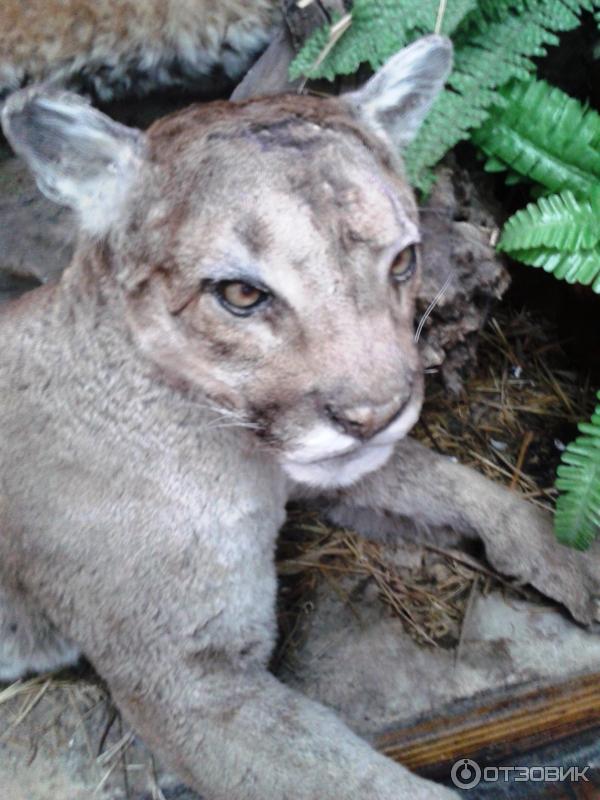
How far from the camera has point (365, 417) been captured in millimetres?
2135

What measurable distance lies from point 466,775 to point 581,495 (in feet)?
3.51

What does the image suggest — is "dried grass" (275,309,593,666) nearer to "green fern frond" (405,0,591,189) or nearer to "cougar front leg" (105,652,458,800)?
"cougar front leg" (105,652,458,800)

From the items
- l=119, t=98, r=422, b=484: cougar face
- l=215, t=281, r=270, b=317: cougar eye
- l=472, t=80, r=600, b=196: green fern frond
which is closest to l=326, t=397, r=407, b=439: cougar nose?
l=119, t=98, r=422, b=484: cougar face

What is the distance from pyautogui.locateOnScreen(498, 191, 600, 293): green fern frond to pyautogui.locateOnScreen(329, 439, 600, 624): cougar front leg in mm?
901

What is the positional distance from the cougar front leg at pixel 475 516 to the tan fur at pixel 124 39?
6.73 feet

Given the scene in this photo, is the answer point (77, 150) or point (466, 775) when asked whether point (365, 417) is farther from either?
point (466, 775)

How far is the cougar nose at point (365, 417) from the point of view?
2.13 metres

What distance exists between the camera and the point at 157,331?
2486 mm

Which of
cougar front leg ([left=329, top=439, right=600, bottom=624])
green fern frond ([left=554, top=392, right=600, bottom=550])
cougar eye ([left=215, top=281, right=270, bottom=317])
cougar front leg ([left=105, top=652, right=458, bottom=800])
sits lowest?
cougar front leg ([left=105, top=652, right=458, bottom=800])

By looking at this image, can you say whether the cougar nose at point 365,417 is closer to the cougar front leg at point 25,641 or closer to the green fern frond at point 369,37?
the cougar front leg at point 25,641

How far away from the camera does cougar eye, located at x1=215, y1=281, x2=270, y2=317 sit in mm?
2242

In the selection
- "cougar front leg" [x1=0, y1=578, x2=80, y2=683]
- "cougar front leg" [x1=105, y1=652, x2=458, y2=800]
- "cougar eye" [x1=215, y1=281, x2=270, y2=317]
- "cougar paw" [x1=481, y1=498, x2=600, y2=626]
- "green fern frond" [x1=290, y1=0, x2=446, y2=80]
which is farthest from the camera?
"green fern frond" [x1=290, y1=0, x2=446, y2=80]

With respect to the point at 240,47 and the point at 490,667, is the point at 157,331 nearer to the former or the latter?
the point at 490,667

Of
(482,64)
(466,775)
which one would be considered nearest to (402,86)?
(482,64)
